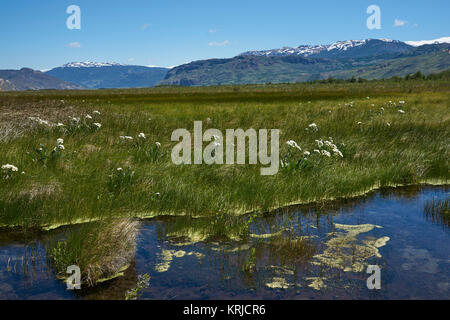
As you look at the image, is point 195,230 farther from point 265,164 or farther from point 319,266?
point 265,164

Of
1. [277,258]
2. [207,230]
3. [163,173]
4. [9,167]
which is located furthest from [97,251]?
[163,173]

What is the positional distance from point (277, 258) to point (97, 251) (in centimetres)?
306

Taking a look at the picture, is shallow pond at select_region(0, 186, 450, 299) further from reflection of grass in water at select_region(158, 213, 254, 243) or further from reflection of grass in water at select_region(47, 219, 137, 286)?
reflection of grass in water at select_region(47, 219, 137, 286)

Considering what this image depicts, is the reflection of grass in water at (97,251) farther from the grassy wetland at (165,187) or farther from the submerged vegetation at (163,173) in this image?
the submerged vegetation at (163,173)

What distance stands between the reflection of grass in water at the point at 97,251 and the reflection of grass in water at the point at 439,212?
696 cm

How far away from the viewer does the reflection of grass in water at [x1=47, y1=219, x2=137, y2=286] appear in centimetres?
565

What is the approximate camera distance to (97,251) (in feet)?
18.9

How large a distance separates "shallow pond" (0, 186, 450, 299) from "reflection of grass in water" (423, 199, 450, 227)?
0.13ft

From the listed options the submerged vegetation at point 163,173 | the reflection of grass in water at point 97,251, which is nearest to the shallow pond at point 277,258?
the reflection of grass in water at point 97,251

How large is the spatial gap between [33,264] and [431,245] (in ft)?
24.0

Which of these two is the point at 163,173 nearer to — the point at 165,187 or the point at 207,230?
the point at 165,187

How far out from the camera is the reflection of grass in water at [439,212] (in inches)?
332

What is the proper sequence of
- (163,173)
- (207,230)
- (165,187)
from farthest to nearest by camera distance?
1. (163,173)
2. (165,187)
3. (207,230)

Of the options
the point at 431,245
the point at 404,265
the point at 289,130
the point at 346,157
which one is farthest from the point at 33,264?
the point at 289,130
